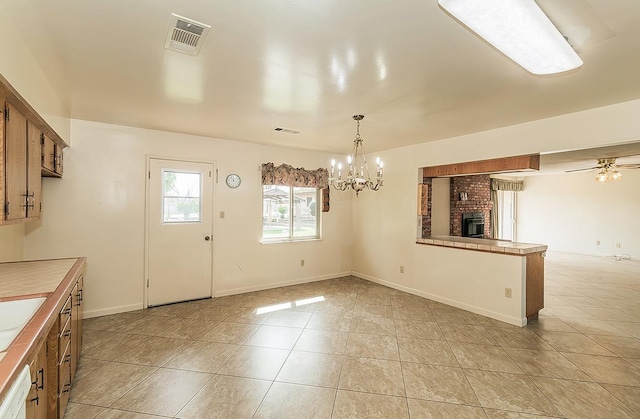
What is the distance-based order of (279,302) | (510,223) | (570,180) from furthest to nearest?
(510,223) < (570,180) < (279,302)

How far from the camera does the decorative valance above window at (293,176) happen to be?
493 centimetres

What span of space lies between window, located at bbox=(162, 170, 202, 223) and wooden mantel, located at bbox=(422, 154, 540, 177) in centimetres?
371

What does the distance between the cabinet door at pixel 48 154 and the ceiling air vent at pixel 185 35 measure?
177 centimetres

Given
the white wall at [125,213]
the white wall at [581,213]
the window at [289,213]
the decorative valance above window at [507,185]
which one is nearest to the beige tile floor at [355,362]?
the white wall at [125,213]

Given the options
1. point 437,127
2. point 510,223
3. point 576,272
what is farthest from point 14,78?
point 510,223

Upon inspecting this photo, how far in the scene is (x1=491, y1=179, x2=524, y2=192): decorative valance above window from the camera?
762 centimetres

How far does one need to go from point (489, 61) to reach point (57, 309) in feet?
10.6

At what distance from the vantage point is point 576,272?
620 cm

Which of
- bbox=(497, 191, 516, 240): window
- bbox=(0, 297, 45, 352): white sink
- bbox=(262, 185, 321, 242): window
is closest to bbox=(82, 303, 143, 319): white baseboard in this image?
bbox=(262, 185, 321, 242): window

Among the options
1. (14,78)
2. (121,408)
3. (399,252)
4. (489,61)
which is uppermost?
(489,61)

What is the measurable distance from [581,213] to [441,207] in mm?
6033

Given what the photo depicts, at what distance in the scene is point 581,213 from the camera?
8.27 m

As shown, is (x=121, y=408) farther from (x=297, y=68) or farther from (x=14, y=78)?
(x=297, y=68)

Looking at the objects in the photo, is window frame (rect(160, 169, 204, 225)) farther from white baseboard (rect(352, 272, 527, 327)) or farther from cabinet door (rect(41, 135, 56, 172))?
white baseboard (rect(352, 272, 527, 327))
